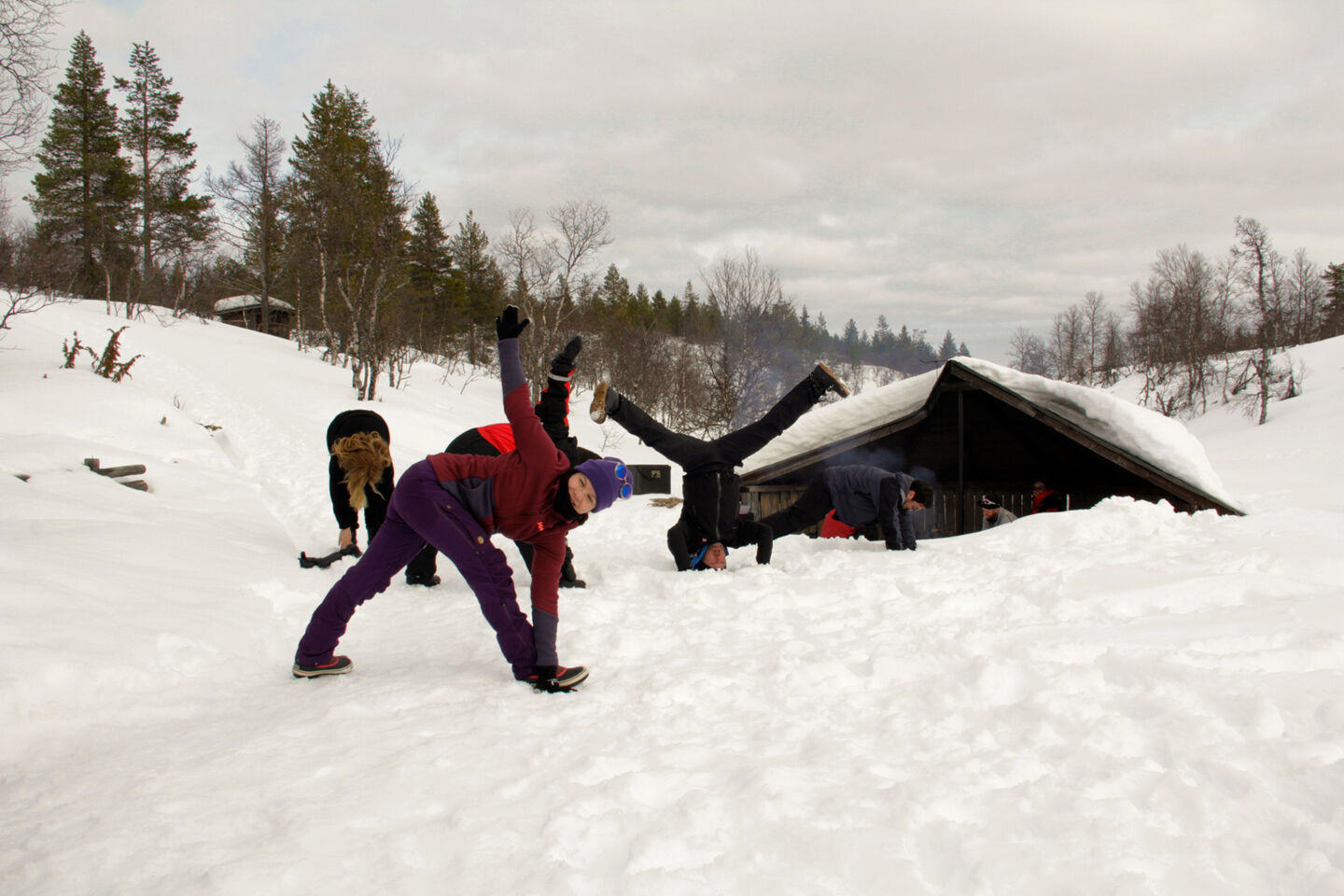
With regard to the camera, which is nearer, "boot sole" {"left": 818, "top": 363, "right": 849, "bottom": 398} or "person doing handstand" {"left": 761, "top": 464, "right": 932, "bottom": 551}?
"boot sole" {"left": 818, "top": 363, "right": 849, "bottom": 398}

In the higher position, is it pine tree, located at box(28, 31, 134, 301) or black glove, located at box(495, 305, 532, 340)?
pine tree, located at box(28, 31, 134, 301)

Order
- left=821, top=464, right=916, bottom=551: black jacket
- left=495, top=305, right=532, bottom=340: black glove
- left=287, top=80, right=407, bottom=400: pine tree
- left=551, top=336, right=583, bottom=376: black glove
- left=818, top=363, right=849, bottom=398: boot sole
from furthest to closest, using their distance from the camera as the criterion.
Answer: left=287, top=80, right=407, bottom=400: pine tree
left=821, top=464, right=916, bottom=551: black jacket
left=818, top=363, right=849, bottom=398: boot sole
left=551, top=336, right=583, bottom=376: black glove
left=495, top=305, right=532, bottom=340: black glove

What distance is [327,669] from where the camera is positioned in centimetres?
360

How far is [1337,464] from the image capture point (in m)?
18.9

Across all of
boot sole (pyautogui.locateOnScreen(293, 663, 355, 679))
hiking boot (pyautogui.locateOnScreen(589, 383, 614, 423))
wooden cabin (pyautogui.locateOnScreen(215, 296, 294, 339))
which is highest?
wooden cabin (pyautogui.locateOnScreen(215, 296, 294, 339))

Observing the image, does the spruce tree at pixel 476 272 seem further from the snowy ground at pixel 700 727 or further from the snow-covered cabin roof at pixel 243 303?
the snowy ground at pixel 700 727

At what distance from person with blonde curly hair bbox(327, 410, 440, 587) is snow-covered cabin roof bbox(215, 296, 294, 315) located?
127 ft

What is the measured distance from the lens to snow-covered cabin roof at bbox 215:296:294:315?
40625 millimetres

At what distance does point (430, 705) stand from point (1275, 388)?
131 ft

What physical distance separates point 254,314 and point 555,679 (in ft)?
153

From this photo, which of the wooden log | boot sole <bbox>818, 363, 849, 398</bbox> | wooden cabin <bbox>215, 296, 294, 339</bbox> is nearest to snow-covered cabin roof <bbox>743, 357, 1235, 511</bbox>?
boot sole <bbox>818, 363, 849, 398</bbox>

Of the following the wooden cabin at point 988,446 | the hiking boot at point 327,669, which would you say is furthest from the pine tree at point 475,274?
the hiking boot at point 327,669

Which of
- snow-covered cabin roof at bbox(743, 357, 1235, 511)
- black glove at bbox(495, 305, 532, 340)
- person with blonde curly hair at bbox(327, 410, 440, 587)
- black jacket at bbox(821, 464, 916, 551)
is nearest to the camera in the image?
black glove at bbox(495, 305, 532, 340)

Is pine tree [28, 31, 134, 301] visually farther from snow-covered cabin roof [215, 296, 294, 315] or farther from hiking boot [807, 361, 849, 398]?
hiking boot [807, 361, 849, 398]
